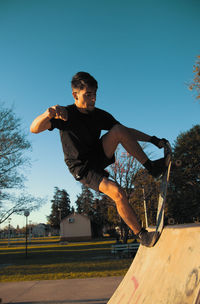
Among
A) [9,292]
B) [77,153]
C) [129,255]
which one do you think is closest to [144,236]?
[77,153]

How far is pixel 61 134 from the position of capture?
256 centimetres

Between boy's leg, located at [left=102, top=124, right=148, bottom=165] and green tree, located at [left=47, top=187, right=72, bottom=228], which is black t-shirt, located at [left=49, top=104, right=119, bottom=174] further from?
green tree, located at [left=47, top=187, right=72, bottom=228]

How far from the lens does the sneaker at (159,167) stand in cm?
271

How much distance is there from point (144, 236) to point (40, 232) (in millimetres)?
117801

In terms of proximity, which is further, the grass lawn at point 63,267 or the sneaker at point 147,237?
the grass lawn at point 63,267

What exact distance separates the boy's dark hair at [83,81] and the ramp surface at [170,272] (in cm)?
165

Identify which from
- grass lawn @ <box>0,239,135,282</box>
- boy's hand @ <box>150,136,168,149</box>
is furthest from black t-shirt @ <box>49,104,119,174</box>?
grass lawn @ <box>0,239,135,282</box>

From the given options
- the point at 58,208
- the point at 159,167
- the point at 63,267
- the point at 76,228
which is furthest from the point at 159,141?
the point at 58,208

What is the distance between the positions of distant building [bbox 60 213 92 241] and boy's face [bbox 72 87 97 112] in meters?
49.8

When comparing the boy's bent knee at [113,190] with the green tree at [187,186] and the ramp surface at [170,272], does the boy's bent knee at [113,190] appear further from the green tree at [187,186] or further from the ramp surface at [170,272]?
the green tree at [187,186]

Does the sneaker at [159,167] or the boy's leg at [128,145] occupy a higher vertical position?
the boy's leg at [128,145]

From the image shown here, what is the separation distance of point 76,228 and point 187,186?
113ft

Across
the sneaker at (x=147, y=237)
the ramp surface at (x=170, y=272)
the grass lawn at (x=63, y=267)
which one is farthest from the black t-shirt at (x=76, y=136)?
the grass lawn at (x=63, y=267)

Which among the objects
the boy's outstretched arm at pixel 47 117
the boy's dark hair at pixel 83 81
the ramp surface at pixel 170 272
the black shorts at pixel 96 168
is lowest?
the ramp surface at pixel 170 272
